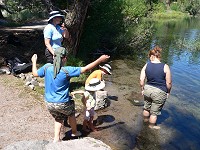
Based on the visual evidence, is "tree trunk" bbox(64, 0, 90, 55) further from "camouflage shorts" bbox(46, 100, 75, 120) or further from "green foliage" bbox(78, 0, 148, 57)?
"camouflage shorts" bbox(46, 100, 75, 120)

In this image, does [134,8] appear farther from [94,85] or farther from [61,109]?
[61,109]

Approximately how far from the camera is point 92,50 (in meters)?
16.1

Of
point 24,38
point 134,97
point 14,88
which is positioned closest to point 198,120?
point 134,97

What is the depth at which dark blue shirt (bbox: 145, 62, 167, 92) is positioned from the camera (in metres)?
7.01

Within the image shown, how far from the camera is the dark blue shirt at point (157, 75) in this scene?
701 centimetres

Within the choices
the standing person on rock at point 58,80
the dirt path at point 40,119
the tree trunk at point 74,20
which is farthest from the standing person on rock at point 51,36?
the tree trunk at point 74,20

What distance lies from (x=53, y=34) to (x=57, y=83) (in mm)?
2989

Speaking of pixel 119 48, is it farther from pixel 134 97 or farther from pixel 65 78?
pixel 65 78

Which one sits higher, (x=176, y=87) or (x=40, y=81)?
(x=40, y=81)

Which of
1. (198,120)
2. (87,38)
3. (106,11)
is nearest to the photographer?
(198,120)

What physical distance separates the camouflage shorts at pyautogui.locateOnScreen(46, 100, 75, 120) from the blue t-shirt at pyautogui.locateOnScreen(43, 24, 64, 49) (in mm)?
2826

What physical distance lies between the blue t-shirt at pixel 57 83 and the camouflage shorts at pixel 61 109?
81 mm

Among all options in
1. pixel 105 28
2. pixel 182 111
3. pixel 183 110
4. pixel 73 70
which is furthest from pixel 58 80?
pixel 105 28

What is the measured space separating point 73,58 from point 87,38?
3.66 metres
